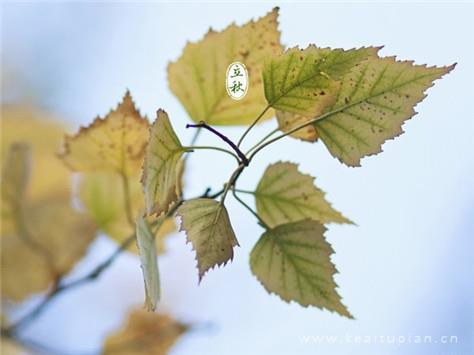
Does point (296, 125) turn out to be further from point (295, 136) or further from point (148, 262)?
point (148, 262)

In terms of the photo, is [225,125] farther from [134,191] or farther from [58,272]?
[58,272]

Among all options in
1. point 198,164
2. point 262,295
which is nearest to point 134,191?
point 198,164

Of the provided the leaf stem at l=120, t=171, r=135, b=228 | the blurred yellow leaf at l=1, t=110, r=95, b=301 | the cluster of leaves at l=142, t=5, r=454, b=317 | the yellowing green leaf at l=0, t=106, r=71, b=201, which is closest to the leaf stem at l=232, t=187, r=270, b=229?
the cluster of leaves at l=142, t=5, r=454, b=317

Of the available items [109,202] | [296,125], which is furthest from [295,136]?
[109,202]

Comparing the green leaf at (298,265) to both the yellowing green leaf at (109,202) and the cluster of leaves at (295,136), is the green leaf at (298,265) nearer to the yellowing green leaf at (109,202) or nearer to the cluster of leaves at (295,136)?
the cluster of leaves at (295,136)

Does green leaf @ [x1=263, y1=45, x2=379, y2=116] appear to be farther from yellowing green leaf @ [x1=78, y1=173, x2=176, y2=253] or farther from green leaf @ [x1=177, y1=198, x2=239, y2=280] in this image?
yellowing green leaf @ [x1=78, y1=173, x2=176, y2=253]
